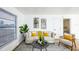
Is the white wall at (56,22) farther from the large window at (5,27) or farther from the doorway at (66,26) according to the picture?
the large window at (5,27)

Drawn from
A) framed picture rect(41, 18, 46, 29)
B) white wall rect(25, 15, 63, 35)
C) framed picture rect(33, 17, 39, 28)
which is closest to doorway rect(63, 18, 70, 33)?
white wall rect(25, 15, 63, 35)

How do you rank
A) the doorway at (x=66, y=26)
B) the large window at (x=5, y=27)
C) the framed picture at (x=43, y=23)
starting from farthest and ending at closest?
1. the doorway at (x=66, y=26)
2. the framed picture at (x=43, y=23)
3. the large window at (x=5, y=27)

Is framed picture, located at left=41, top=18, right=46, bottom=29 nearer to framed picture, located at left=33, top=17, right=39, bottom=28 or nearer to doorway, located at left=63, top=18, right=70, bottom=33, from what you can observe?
framed picture, located at left=33, top=17, right=39, bottom=28

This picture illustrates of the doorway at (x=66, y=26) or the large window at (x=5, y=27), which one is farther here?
the doorway at (x=66, y=26)

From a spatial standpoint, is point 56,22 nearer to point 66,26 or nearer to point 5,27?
point 66,26

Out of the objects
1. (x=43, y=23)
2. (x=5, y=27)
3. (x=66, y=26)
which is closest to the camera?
(x=5, y=27)

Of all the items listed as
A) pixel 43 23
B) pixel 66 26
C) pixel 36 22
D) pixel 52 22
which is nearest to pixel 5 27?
pixel 36 22

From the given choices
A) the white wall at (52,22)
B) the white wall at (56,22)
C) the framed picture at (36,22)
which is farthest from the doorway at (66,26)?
the framed picture at (36,22)

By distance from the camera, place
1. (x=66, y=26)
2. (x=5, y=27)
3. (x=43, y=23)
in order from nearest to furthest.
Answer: (x=5, y=27) → (x=43, y=23) → (x=66, y=26)

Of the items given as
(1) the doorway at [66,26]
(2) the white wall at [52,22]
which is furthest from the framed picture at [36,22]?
(1) the doorway at [66,26]

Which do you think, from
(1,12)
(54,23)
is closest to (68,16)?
(54,23)

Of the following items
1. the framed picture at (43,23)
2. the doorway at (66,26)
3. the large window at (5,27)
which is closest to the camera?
the large window at (5,27)
